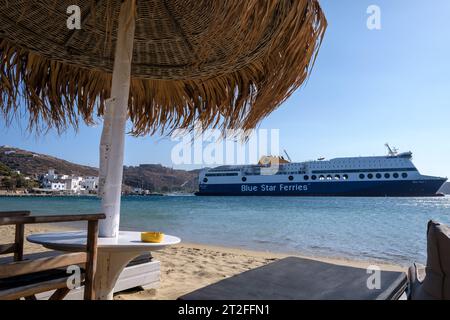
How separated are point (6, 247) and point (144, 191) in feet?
253

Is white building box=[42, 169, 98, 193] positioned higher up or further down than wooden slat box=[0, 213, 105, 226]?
higher up

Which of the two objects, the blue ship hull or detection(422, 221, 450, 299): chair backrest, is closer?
detection(422, 221, 450, 299): chair backrest

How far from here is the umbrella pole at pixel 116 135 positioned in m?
1.82

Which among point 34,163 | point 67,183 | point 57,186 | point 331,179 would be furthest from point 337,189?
point 57,186

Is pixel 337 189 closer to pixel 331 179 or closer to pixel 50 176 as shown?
pixel 331 179

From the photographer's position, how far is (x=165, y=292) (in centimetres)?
292

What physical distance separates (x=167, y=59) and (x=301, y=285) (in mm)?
1917

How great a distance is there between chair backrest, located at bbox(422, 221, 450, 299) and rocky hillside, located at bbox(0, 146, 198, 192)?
38248 mm

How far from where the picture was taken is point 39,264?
4.39 ft

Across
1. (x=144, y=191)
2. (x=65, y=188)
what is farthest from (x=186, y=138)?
(x=144, y=191)

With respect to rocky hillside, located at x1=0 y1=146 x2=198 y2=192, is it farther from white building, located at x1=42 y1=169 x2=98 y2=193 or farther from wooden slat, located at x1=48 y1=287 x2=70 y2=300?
wooden slat, located at x1=48 y1=287 x2=70 y2=300

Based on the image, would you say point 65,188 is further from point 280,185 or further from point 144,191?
point 280,185

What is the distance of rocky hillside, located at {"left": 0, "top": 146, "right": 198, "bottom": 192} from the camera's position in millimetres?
45125

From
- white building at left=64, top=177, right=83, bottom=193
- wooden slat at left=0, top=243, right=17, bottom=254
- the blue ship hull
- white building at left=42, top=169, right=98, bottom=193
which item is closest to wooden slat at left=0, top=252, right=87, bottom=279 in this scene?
wooden slat at left=0, top=243, right=17, bottom=254
